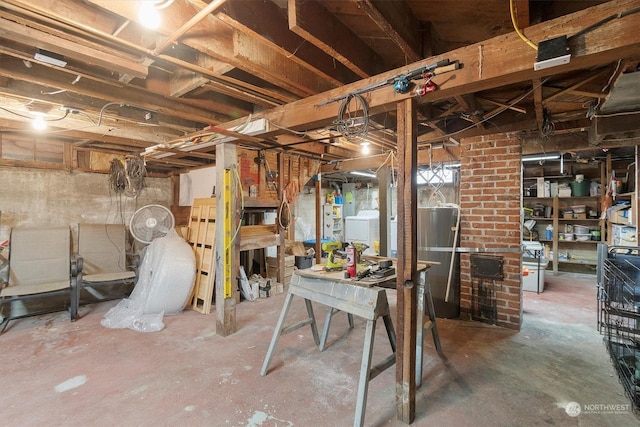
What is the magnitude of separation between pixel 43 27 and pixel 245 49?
1012 mm

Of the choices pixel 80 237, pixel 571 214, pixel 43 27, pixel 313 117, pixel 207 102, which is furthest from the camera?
pixel 571 214

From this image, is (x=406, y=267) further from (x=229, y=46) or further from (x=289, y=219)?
(x=289, y=219)

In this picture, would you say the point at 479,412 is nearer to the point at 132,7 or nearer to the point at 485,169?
the point at 485,169

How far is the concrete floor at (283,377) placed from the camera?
182 cm

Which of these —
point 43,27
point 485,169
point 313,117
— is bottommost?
point 485,169

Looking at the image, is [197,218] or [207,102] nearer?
[207,102]

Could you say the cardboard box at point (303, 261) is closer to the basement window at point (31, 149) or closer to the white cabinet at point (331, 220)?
the white cabinet at point (331, 220)

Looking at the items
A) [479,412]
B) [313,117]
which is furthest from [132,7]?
[479,412]

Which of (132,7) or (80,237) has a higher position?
(132,7)

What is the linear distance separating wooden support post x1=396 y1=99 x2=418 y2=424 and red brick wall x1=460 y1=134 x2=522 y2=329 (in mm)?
1875

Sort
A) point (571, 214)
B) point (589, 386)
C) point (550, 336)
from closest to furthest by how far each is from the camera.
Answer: point (589, 386)
point (550, 336)
point (571, 214)

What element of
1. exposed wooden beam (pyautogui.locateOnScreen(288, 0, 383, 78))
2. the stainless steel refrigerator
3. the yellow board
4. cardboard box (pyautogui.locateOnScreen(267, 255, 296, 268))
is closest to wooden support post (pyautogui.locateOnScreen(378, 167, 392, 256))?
the stainless steel refrigerator

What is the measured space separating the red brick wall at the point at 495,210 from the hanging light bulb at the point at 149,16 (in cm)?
315

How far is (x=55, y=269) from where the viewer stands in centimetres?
376
